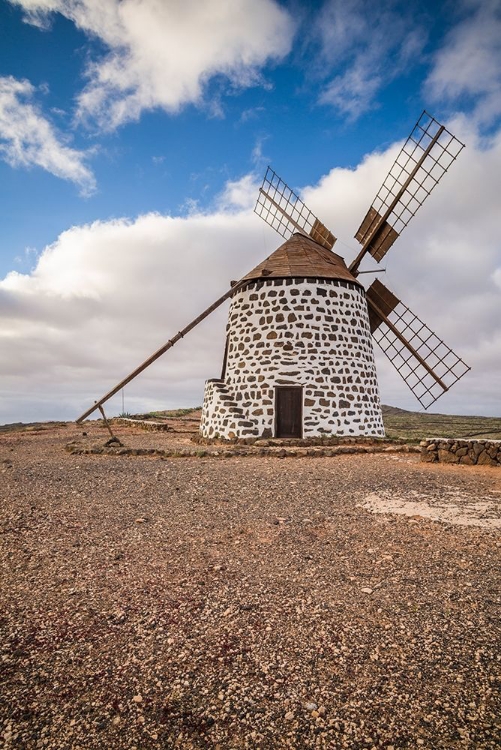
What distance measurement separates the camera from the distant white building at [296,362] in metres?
16.1

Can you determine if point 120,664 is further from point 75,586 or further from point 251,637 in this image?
point 75,586

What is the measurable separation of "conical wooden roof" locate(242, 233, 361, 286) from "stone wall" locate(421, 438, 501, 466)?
7.44 m

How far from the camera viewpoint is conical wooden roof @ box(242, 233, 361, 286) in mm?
17000

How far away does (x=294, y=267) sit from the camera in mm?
17281

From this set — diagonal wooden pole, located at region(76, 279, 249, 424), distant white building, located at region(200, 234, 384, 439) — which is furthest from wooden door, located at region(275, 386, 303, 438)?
diagonal wooden pole, located at region(76, 279, 249, 424)

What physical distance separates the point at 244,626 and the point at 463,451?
1017 centimetres

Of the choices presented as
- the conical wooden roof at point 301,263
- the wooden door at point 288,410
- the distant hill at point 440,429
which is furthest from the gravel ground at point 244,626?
the distant hill at point 440,429

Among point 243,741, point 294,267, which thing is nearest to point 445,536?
point 243,741

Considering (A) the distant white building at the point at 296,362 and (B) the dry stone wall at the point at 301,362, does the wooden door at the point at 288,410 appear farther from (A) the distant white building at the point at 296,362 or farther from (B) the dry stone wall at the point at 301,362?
(B) the dry stone wall at the point at 301,362

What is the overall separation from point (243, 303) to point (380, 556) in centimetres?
1325

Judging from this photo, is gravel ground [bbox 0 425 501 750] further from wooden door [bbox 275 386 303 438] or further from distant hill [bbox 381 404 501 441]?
distant hill [bbox 381 404 501 441]

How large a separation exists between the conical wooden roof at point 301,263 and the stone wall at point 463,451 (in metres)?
7.44

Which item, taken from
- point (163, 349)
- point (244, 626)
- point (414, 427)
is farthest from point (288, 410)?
point (414, 427)

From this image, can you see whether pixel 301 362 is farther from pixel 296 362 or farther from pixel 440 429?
pixel 440 429
